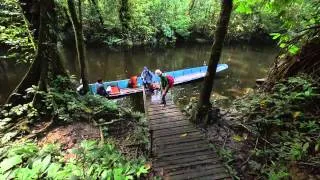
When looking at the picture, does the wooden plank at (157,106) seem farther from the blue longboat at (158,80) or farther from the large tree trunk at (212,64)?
the blue longboat at (158,80)

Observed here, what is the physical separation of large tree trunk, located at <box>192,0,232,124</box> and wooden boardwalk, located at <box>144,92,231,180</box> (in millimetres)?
483

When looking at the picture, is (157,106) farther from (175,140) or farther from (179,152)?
(179,152)

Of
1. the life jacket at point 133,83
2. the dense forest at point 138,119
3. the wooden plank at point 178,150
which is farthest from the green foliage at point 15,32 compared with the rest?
the life jacket at point 133,83

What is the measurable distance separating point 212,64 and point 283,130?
256cm

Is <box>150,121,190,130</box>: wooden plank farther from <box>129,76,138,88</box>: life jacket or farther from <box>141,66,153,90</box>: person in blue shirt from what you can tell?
<box>129,76,138,88</box>: life jacket

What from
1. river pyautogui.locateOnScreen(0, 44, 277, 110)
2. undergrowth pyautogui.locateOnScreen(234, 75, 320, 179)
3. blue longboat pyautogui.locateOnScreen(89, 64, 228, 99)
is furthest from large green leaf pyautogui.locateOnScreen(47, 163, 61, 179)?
river pyautogui.locateOnScreen(0, 44, 277, 110)

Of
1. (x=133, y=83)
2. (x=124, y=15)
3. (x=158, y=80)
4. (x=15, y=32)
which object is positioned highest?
(x=15, y=32)

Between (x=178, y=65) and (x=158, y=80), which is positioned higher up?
(x=158, y=80)

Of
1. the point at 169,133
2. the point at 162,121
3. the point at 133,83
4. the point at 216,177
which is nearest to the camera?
the point at 216,177

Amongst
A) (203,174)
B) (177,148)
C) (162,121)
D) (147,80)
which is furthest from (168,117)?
(147,80)

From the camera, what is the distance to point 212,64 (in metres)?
7.47

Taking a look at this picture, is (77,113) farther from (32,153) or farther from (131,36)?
(131,36)

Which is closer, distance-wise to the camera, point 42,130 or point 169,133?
point 42,130

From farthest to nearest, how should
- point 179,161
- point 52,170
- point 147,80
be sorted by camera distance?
point 147,80, point 179,161, point 52,170
